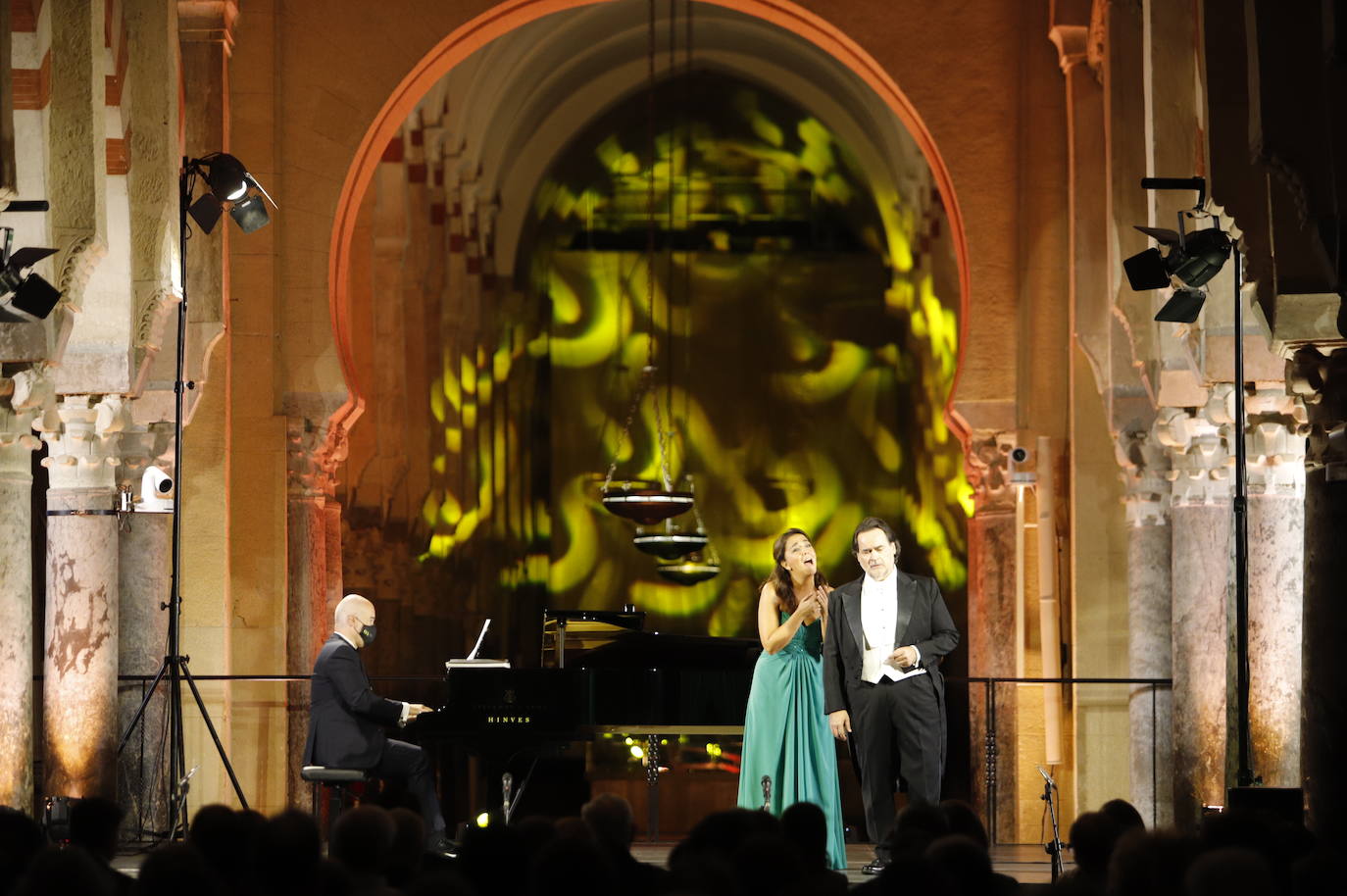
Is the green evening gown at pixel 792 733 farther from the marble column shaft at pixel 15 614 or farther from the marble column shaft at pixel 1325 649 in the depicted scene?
the marble column shaft at pixel 15 614

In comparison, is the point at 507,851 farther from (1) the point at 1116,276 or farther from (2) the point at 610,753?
(2) the point at 610,753

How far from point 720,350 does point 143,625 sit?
10.8 metres

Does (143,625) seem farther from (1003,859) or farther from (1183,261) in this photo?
(1183,261)

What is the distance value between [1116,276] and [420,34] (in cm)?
535

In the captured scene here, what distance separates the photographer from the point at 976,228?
14.9m

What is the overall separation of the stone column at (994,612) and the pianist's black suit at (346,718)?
5681mm

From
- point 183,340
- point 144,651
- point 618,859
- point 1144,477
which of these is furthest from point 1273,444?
point 144,651

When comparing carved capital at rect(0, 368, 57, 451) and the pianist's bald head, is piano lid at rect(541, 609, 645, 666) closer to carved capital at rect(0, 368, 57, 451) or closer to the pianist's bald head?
the pianist's bald head

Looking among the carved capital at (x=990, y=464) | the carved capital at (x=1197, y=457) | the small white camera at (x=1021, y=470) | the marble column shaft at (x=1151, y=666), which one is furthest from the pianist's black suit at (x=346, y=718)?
the small white camera at (x=1021, y=470)

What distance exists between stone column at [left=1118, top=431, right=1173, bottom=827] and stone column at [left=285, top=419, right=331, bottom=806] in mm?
5893

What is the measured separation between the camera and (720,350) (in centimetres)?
2331

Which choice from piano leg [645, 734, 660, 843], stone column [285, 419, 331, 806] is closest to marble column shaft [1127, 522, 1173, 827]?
piano leg [645, 734, 660, 843]

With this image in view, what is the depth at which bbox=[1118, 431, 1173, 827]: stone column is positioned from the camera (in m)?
13.4

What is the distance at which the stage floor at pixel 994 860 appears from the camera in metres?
10.5
